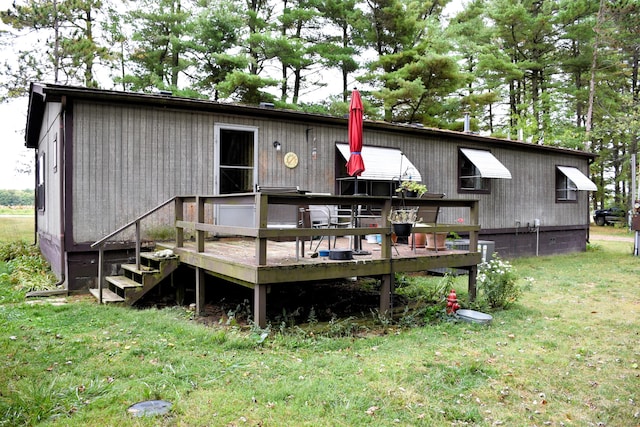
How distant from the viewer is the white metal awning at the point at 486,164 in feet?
35.5

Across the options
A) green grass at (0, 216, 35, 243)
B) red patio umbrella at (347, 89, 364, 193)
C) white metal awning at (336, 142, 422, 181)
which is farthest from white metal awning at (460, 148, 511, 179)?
green grass at (0, 216, 35, 243)

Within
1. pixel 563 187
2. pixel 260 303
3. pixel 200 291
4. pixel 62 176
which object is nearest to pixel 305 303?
pixel 200 291

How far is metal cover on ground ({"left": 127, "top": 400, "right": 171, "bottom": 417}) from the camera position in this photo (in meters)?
2.89

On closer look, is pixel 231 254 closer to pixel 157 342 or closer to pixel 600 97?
pixel 157 342

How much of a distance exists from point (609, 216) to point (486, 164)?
19.2 metres

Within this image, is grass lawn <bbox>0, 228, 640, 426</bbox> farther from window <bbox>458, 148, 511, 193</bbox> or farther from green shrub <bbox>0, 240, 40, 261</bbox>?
window <bbox>458, 148, 511, 193</bbox>

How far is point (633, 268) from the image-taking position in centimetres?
1059

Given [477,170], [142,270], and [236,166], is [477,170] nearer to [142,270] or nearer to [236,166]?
[236,166]

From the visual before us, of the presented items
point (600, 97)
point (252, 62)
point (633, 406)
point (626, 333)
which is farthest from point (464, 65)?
point (633, 406)

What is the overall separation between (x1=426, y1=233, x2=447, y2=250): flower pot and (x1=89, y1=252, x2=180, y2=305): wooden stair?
345cm

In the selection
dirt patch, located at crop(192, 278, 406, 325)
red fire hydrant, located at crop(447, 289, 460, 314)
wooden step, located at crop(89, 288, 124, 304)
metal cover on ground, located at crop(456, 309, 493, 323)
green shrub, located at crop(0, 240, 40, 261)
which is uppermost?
green shrub, located at crop(0, 240, 40, 261)

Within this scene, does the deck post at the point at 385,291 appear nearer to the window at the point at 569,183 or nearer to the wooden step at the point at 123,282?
the wooden step at the point at 123,282

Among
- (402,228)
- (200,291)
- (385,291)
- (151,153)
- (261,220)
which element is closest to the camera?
(261,220)

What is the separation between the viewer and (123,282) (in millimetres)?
6004
